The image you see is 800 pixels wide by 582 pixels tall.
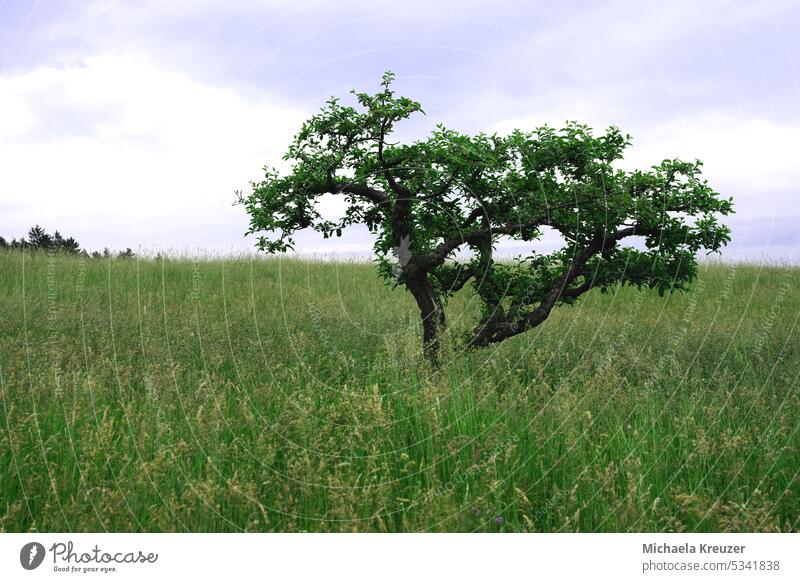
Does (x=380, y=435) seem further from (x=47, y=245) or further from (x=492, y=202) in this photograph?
(x=47, y=245)

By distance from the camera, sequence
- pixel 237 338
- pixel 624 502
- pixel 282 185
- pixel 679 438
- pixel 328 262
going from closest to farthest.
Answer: pixel 624 502 < pixel 679 438 < pixel 282 185 < pixel 237 338 < pixel 328 262

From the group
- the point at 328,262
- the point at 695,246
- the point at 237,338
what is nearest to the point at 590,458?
the point at 695,246

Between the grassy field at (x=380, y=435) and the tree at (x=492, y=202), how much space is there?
1067 mm

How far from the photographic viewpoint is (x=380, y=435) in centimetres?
464

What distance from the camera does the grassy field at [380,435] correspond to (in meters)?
3.76

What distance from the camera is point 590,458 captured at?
4.54 metres

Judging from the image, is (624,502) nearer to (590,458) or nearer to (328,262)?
(590,458)

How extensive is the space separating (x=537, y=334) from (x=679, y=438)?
4869 millimetres

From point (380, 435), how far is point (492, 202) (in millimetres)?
3491

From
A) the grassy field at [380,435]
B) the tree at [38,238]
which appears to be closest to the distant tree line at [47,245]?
the tree at [38,238]

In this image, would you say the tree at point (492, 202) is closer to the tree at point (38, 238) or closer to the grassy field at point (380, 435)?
the grassy field at point (380, 435)

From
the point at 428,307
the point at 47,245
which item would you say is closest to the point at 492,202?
the point at 428,307

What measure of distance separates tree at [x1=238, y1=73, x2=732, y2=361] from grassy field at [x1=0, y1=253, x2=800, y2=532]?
42.0 inches

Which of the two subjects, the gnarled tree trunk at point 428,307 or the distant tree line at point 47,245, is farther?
the distant tree line at point 47,245
